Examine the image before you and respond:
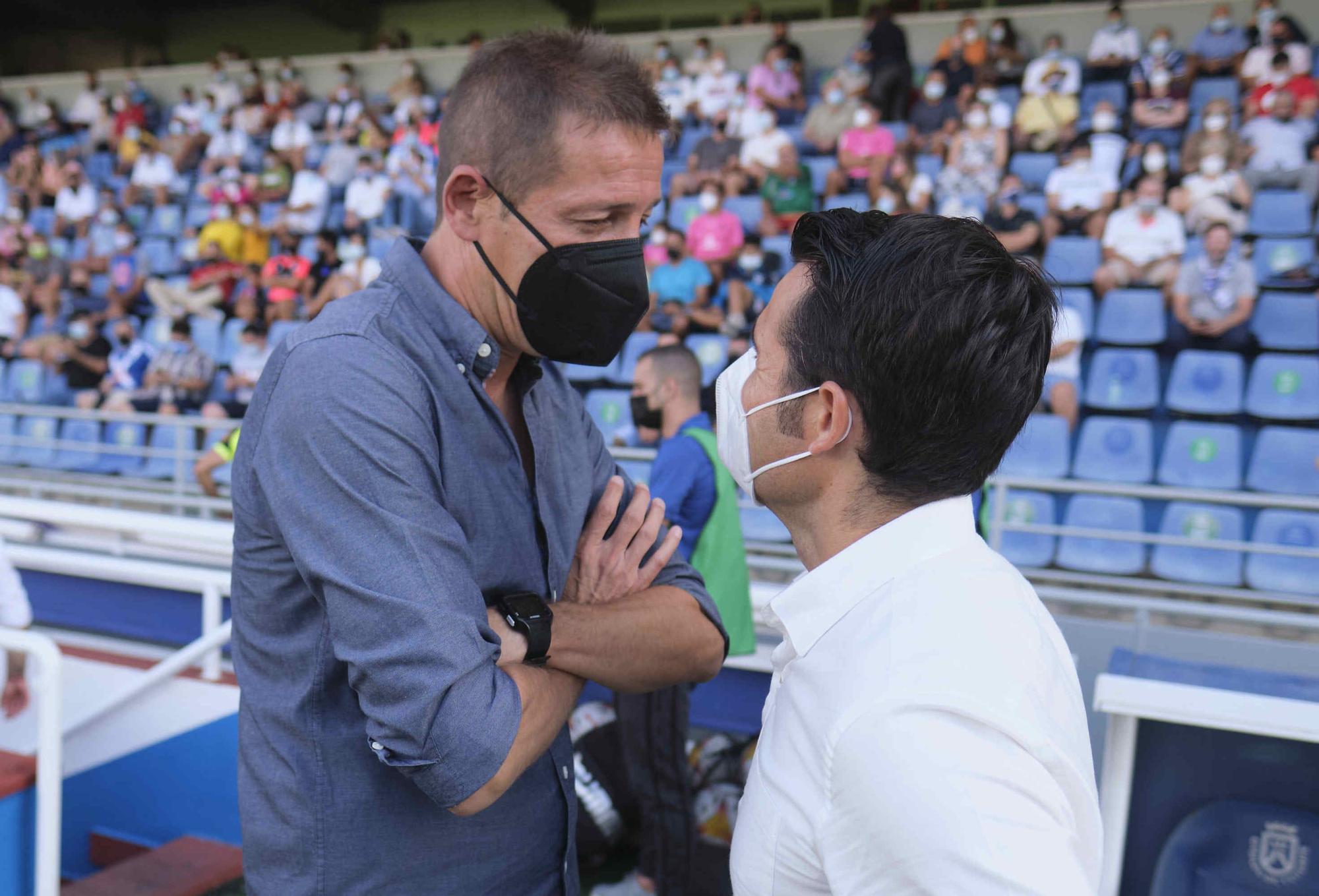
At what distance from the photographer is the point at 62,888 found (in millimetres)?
2668

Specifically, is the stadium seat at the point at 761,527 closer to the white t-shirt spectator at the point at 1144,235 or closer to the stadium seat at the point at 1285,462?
the stadium seat at the point at 1285,462

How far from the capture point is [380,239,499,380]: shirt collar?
4.23ft

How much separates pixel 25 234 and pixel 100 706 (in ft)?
37.3

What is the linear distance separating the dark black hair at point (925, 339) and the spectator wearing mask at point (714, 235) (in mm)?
6701

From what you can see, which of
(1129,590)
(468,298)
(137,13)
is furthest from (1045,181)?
(137,13)

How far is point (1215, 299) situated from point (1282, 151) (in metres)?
1.66

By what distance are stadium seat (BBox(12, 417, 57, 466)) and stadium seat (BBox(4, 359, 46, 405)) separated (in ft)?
1.22

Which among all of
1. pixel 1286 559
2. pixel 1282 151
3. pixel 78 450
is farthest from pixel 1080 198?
pixel 78 450

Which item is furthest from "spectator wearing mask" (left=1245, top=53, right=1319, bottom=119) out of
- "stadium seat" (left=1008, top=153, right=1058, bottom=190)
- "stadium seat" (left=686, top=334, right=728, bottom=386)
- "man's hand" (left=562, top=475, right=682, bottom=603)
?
"man's hand" (left=562, top=475, right=682, bottom=603)

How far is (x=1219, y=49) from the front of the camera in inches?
311

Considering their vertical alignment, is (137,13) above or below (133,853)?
above

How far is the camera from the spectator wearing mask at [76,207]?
1125 centimetres

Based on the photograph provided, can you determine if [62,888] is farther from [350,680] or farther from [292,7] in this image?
[292,7]

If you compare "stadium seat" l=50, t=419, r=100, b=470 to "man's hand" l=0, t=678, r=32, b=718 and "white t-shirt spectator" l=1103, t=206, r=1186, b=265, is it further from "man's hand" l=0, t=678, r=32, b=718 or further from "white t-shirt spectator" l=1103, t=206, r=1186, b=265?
"white t-shirt spectator" l=1103, t=206, r=1186, b=265
